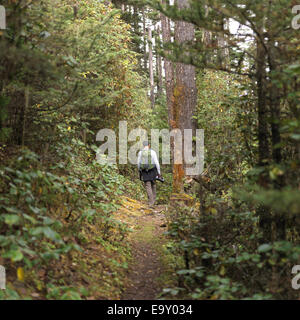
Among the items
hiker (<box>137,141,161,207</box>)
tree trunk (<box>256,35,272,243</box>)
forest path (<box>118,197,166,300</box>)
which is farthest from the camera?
hiker (<box>137,141,161,207</box>)

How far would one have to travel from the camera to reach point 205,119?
1102 cm

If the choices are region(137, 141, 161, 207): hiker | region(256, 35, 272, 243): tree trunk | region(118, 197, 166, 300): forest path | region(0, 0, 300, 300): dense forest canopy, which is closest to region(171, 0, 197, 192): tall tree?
region(118, 197, 166, 300): forest path

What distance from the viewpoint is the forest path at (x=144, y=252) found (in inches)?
206

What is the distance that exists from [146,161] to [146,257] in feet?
15.6

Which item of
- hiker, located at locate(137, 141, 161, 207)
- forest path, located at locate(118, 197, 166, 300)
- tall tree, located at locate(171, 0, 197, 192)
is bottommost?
forest path, located at locate(118, 197, 166, 300)

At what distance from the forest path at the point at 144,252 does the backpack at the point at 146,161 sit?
124 centimetres

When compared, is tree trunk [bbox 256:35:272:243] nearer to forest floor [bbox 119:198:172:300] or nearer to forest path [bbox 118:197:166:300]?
forest floor [bbox 119:198:172:300]

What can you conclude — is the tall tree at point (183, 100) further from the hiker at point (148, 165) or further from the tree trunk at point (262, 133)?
the tree trunk at point (262, 133)

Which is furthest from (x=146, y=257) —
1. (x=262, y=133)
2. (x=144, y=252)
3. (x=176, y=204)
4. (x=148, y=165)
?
(x=148, y=165)

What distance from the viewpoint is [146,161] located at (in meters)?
11.1

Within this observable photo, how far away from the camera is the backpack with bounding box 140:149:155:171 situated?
438 inches

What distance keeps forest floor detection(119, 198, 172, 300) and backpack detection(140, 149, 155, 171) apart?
1.43m
